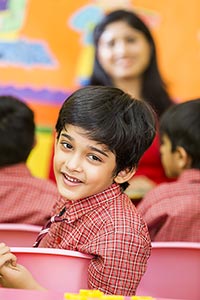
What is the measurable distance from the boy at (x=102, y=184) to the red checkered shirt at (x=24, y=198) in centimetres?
32

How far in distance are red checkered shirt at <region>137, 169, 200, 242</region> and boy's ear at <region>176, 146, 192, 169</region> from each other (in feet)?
0.60

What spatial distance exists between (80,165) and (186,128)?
661 millimetres

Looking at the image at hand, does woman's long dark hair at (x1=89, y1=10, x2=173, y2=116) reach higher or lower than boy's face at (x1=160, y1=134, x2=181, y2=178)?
higher

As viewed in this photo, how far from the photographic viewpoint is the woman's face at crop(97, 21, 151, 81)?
2.63 meters

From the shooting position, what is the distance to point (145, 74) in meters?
2.67

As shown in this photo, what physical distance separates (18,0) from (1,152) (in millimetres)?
1322

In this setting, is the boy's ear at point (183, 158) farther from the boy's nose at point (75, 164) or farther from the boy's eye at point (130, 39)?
the boy's eye at point (130, 39)

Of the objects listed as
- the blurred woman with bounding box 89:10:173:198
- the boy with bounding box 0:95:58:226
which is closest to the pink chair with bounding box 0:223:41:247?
the boy with bounding box 0:95:58:226

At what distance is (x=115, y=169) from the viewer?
1266 mm

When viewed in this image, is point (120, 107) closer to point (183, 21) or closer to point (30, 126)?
point (30, 126)

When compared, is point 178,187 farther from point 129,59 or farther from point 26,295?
point 129,59

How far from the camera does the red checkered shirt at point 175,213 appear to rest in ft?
5.05

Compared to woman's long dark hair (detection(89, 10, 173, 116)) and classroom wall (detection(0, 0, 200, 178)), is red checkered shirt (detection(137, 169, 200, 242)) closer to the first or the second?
woman's long dark hair (detection(89, 10, 173, 116))

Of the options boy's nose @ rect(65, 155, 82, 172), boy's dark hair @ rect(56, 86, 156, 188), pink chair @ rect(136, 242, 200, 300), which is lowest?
pink chair @ rect(136, 242, 200, 300)
